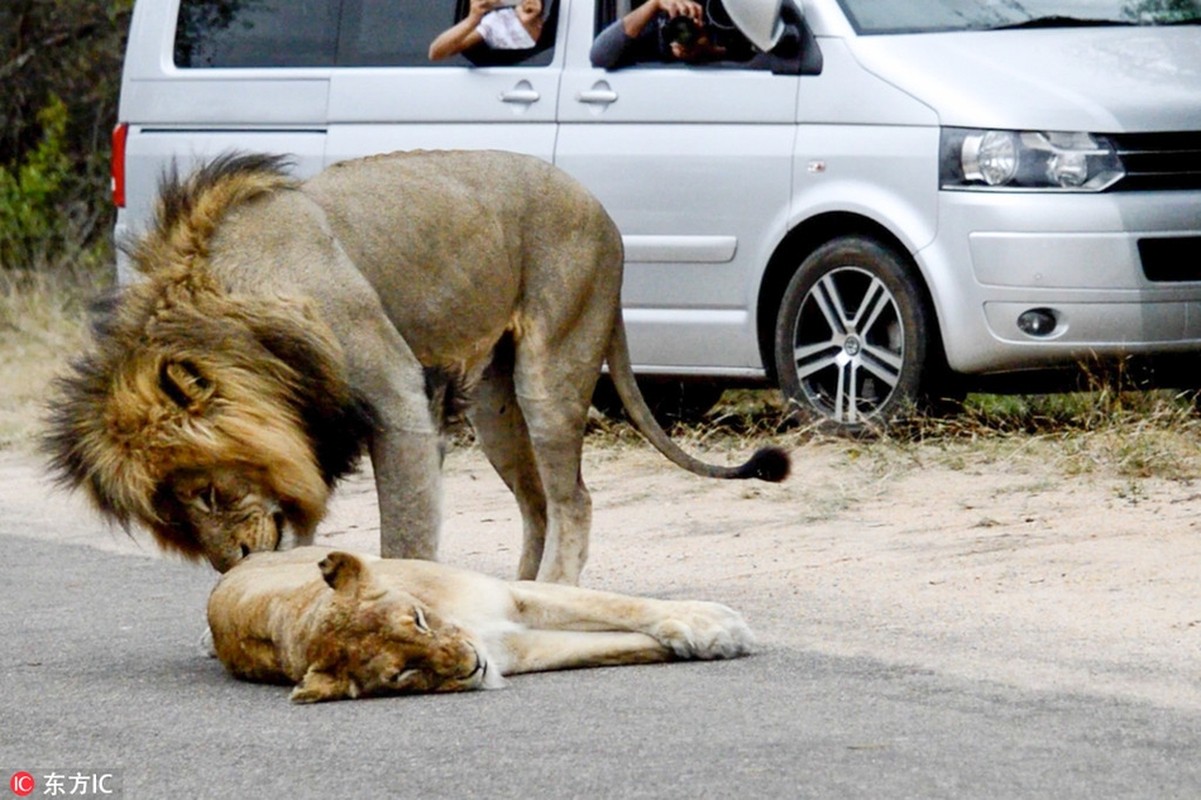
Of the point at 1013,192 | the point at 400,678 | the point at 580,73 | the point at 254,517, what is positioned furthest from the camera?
the point at 580,73

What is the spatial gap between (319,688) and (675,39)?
4602mm

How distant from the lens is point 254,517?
529 cm

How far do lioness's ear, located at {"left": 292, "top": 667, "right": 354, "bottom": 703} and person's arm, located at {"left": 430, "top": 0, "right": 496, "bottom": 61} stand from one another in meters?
4.67

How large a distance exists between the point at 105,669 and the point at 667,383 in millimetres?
4605

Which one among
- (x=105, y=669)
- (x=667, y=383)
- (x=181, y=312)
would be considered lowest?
(x=667, y=383)

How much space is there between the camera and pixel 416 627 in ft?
15.4

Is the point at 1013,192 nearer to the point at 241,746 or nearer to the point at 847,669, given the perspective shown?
the point at 847,669

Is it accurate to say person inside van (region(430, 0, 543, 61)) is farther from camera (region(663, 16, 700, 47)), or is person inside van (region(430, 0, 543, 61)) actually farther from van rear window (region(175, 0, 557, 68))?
camera (region(663, 16, 700, 47))

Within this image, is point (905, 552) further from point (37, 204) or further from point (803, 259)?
point (37, 204)

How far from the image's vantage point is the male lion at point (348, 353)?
5242 millimetres

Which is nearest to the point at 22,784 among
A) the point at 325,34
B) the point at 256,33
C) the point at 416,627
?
the point at 416,627

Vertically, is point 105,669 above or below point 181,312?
below

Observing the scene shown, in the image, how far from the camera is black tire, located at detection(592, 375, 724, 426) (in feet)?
31.8

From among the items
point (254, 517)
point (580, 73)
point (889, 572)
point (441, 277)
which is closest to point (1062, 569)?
point (889, 572)
